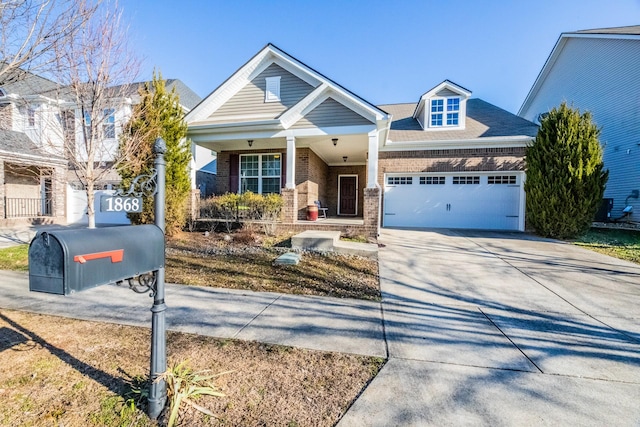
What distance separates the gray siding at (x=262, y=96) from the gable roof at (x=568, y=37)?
44.3 feet

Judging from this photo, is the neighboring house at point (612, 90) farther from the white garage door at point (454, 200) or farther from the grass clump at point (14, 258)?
the grass clump at point (14, 258)

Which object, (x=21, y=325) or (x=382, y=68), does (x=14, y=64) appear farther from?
(x=382, y=68)

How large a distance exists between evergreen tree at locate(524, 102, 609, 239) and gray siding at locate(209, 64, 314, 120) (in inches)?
333

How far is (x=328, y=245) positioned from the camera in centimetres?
724

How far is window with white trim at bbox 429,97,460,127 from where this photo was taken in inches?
512

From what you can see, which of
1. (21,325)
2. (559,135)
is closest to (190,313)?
→ (21,325)

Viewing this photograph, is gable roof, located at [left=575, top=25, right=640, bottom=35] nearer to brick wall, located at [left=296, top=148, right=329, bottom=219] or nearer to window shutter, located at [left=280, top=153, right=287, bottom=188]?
brick wall, located at [left=296, top=148, right=329, bottom=219]

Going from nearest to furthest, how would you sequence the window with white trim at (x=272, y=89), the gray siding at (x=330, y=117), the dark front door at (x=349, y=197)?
the gray siding at (x=330, y=117)
the window with white trim at (x=272, y=89)
the dark front door at (x=349, y=197)

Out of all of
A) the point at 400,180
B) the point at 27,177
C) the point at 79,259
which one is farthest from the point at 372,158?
the point at 27,177

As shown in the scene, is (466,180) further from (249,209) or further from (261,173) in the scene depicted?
(249,209)

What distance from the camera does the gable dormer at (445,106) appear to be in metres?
12.8

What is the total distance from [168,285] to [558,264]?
26.7 feet


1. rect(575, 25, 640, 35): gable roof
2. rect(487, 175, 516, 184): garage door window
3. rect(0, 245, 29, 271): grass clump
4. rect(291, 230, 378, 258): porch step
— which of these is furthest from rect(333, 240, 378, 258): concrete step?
rect(575, 25, 640, 35): gable roof

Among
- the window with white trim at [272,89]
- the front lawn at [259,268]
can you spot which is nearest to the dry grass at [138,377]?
the front lawn at [259,268]
